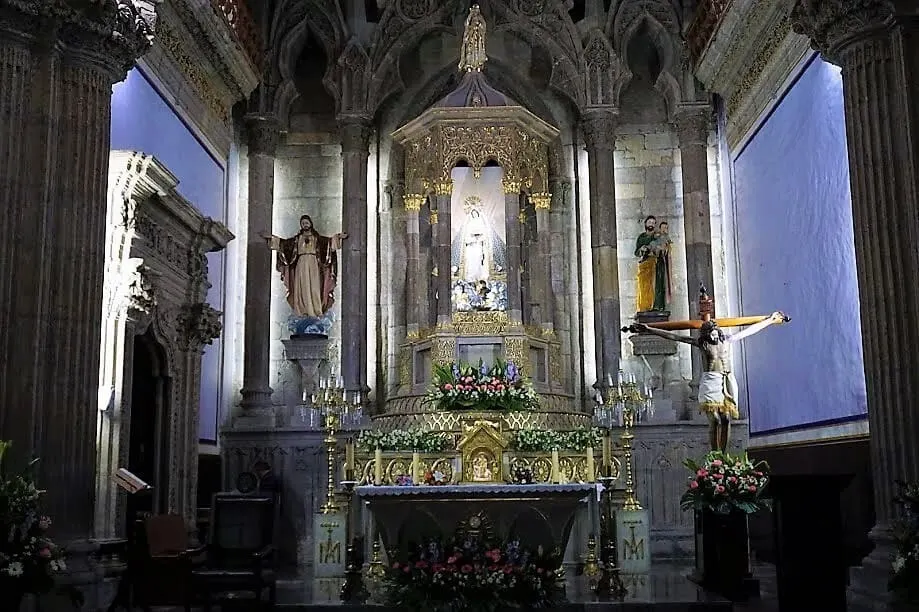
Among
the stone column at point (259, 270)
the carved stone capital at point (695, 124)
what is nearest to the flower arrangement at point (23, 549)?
the stone column at point (259, 270)

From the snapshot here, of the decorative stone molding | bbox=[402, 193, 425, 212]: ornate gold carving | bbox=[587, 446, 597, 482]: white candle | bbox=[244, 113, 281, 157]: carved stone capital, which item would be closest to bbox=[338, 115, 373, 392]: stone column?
bbox=[402, 193, 425, 212]: ornate gold carving

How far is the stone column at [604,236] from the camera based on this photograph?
15492 millimetres

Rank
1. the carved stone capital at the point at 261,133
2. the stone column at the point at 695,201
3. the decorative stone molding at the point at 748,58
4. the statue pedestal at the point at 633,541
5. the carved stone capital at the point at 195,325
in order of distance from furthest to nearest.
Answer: the carved stone capital at the point at 261,133 → the stone column at the point at 695,201 → the decorative stone molding at the point at 748,58 → the carved stone capital at the point at 195,325 → the statue pedestal at the point at 633,541

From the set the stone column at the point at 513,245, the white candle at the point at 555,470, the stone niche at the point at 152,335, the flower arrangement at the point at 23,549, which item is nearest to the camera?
the flower arrangement at the point at 23,549

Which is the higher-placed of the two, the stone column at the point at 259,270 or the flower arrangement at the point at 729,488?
the stone column at the point at 259,270

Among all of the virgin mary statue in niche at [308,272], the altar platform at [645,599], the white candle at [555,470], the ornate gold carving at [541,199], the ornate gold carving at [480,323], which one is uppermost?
the ornate gold carving at [541,199]

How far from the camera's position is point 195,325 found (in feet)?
41.8

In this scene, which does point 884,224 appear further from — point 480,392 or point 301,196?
point 301,196

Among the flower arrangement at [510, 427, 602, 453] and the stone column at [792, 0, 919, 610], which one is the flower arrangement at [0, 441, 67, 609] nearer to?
the stone column at [792, 0, 919, 610]

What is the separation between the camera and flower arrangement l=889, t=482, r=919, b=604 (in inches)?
268

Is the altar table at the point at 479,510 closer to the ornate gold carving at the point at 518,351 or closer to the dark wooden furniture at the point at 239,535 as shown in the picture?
the dark wooden furniture at the point at 239,535

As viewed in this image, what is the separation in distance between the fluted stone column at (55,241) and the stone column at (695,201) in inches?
377

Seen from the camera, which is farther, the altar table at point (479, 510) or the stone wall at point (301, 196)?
the stone wall at point (301, 196)

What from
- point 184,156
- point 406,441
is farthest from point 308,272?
point 406,441
